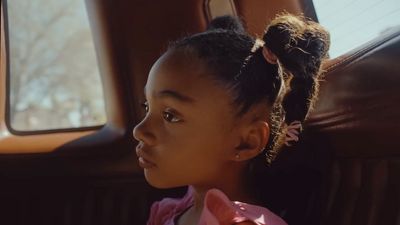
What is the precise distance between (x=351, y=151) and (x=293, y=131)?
157mm

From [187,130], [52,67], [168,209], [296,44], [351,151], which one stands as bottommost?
[168,209]

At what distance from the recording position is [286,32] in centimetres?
114

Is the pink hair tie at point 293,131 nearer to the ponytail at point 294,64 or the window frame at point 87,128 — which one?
the ponytail at point 294,64

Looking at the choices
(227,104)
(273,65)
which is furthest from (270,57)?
(227,104)

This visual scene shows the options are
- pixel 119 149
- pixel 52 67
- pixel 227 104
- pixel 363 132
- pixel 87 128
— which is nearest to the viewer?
pixel 363 132

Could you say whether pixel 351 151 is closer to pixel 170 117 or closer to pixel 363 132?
pixel 363 132

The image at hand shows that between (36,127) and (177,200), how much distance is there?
0.66 meters

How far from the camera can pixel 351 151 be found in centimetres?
103

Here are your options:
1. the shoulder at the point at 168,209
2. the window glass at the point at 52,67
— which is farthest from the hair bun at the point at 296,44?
the window glass at the point at 52,67

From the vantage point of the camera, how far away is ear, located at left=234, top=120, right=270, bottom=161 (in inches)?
44.1

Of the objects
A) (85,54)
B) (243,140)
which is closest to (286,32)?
(243,140)

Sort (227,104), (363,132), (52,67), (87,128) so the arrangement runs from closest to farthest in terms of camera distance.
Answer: (363,132) < (227,104) < (87,128) < (52,67)

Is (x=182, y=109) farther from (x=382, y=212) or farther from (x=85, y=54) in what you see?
(x=85, y=54)

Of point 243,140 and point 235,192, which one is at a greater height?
point 243,140
